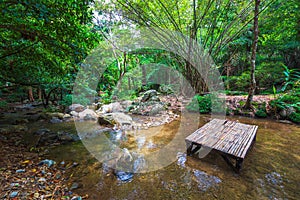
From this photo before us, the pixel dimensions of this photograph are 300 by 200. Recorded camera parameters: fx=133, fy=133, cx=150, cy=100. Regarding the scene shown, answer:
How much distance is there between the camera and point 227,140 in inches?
87.3

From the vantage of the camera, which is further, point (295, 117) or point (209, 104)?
point (209, 104)

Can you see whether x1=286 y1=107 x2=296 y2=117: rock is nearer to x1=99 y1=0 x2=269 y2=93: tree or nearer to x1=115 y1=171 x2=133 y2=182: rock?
x1=99 y1=0 x2=269 y2=93: tree

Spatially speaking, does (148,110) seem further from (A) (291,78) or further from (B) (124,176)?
→ (A) (291,78)

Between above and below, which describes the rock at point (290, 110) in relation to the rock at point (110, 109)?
above

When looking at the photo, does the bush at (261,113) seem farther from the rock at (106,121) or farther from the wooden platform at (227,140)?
the rock at (106,121)

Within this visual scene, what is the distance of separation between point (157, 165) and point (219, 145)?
1020 millimetres

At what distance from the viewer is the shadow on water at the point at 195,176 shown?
62.1 inches

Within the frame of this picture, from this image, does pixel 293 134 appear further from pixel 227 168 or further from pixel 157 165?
pixel 157 165

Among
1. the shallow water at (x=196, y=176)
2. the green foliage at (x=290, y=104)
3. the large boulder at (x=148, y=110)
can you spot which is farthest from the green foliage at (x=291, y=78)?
the large boulder at (x=148, y=110)

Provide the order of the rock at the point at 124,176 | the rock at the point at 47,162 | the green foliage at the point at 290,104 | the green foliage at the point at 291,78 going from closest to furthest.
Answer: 1. the rock at the point at 124,176
2. the rock at the point at 47,162
3. the green foliage at the point at 290,104
4. the green foliage at the point at 291,78

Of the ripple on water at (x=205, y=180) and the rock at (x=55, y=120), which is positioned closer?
the ripple on water at (x=205, y=180)

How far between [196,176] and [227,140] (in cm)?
83

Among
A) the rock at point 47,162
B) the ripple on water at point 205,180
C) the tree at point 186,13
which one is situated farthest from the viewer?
the tree at point 186,13

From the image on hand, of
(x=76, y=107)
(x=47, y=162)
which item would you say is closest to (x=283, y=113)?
(x=47, y=162)
